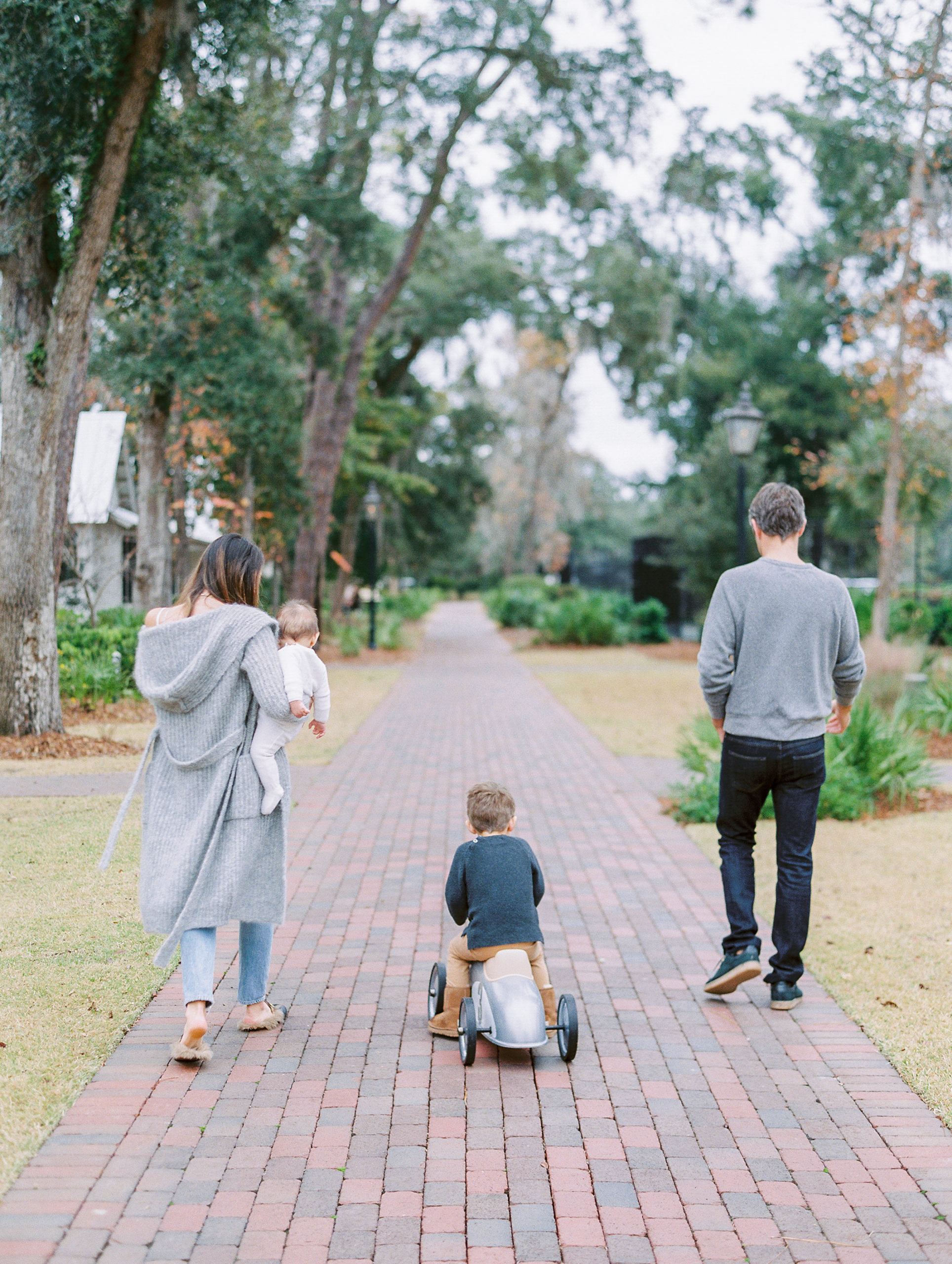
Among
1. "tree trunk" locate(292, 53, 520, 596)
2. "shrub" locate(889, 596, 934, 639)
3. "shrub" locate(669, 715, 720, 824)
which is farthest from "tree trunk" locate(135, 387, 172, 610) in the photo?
"shrub" locate(889, 596, 934, 639)

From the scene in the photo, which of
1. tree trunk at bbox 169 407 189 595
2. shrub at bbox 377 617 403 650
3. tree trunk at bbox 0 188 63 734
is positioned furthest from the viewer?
shrub at bbox 377 617 403 650

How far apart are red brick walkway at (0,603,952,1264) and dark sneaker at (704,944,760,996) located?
4.1 inches

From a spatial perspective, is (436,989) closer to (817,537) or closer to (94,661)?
(94,661)

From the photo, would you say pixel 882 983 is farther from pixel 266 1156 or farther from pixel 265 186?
pixel 265 186

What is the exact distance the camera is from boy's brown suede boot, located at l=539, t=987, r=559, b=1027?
3.98m

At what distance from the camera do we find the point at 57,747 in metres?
9.82

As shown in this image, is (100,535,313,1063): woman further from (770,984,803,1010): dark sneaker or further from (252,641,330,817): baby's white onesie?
(770,984,803,1010): dark sneaker

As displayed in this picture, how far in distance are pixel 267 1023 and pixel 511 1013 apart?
910 mm

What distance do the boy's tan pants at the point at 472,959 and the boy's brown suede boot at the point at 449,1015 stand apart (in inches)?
1.0

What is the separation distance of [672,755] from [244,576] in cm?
779

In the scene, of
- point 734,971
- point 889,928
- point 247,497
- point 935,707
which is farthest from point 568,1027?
point 247,497

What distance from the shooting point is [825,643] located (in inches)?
171

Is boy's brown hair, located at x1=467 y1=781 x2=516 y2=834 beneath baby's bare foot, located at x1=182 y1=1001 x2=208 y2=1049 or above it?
above

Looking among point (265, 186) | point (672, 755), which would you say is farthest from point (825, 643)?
point (265, 186)
